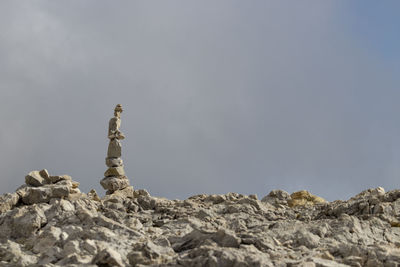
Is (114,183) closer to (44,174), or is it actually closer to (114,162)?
(114,162)

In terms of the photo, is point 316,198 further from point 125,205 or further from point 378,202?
point 125,205

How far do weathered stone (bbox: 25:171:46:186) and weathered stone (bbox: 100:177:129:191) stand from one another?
29.2ft

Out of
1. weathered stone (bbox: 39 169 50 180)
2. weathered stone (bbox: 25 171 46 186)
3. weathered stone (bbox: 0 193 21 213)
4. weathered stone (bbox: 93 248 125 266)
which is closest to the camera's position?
weathered stone (bbox: 93 248 125 266)

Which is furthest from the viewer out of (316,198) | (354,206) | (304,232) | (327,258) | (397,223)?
(316,198)

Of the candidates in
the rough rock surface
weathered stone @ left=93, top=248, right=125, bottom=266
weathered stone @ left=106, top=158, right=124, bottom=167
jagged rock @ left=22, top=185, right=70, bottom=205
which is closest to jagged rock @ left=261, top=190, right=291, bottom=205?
the rough rock surface

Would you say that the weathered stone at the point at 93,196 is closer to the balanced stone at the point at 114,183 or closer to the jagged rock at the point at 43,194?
the jagged rock at the point at 43,194

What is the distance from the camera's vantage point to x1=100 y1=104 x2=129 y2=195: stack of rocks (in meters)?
29.7

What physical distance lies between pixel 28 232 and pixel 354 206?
34.9 feet

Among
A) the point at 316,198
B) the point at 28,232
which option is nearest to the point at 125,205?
the point at 28,232

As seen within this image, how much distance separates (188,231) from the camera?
46.2ft

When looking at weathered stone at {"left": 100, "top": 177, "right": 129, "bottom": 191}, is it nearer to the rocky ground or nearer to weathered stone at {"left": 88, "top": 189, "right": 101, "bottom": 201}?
weathered stone at {"left": 88, "top": 189, "right": 101, "bottom": 201}

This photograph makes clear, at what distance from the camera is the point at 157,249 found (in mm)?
11172

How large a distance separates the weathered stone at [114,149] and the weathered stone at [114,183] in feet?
5.11

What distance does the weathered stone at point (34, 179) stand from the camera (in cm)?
2055
